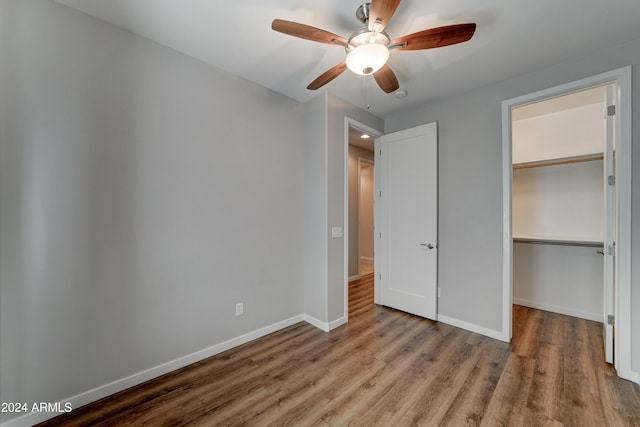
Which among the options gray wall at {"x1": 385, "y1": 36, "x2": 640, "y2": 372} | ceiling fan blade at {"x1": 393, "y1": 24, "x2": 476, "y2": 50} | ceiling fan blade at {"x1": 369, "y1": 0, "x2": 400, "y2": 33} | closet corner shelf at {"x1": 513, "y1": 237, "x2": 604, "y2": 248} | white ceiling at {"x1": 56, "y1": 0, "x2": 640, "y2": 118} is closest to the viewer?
ceiling fan blade at {"x1": 369, "y1": 0, "x2": 400, "y2": 33}

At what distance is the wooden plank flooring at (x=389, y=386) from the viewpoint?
1564mm

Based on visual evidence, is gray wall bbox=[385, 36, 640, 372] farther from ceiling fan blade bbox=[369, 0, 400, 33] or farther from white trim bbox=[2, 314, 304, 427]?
white trim bbox=[2, 314, 304, 427]

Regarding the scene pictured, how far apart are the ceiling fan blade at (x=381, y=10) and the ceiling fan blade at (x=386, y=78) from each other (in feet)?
1.23

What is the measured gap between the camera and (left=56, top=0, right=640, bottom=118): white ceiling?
5.26ft

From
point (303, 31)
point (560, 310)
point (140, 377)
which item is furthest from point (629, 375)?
point (140, 377)

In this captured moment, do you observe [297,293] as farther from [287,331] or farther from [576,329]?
[576,329]

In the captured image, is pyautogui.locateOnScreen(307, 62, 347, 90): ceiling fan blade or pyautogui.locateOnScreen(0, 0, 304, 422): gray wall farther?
pyautogui.locateOnScreen(307, 62, 347, 90): ceiling fan blade

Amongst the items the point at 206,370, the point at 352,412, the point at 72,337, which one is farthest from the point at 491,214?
the point at 72,337

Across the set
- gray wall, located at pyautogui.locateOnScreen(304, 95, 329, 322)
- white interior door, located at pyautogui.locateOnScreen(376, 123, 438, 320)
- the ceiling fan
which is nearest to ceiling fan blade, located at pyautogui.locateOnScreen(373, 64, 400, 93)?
the ceiling fan

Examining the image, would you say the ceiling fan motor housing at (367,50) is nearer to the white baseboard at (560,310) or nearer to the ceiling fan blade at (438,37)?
the ceiling fan blade at (438,37)

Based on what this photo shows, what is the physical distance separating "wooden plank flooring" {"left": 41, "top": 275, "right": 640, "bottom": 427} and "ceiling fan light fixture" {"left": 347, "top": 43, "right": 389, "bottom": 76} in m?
2.24

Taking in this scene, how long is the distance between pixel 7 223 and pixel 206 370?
5.39 feet

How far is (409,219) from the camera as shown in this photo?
10.3 ft

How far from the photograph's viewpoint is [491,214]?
101 inches
